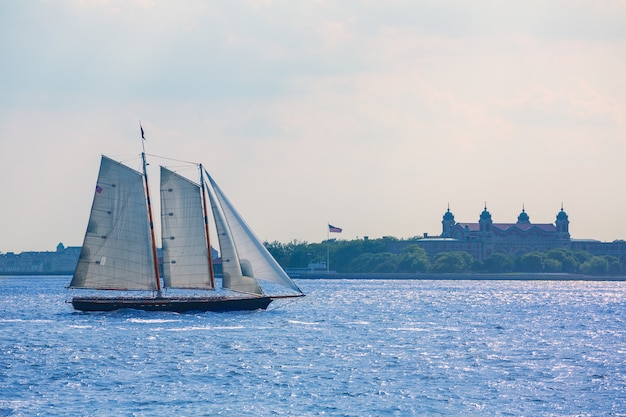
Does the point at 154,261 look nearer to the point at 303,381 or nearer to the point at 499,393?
the point at 303,381

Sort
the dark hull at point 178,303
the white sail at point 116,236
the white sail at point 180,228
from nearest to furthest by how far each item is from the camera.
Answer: the white sail at point 116,236 → the white sail at point 180,228 → the dark hull at point 178,303

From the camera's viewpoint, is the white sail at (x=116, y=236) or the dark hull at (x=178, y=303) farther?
the dark hull at (x=178, y=303)

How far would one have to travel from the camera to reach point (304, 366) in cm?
5850

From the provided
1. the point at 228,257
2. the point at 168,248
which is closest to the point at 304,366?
the point at 228,257

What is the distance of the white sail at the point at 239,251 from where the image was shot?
89.2 m

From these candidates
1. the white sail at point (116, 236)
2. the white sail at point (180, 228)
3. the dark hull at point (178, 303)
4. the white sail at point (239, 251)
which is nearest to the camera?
the white sail at point (116, 236)

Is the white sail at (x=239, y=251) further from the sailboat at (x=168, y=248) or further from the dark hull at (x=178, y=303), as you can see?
the dark hull at (x=178, y=303)

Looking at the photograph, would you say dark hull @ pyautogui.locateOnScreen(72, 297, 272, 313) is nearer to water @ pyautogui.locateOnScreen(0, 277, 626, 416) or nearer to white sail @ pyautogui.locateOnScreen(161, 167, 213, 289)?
water @ pyautogui.locateOnScreen(0, 277, 626, 416)

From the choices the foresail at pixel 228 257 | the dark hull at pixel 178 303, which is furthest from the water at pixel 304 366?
the foresail at pixel 228 257

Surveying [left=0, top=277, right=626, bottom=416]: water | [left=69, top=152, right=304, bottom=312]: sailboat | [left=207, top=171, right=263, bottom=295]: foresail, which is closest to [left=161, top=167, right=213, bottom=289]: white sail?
[left=69, top=152, right=304, bottom=312]: sailboat

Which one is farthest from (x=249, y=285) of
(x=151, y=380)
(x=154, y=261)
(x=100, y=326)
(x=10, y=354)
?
(x=151, y=380)

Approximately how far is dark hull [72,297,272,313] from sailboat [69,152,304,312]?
0.07 metres

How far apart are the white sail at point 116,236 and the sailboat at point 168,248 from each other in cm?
7

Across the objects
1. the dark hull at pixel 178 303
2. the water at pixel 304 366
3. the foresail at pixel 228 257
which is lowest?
the water at pixel 304 366
